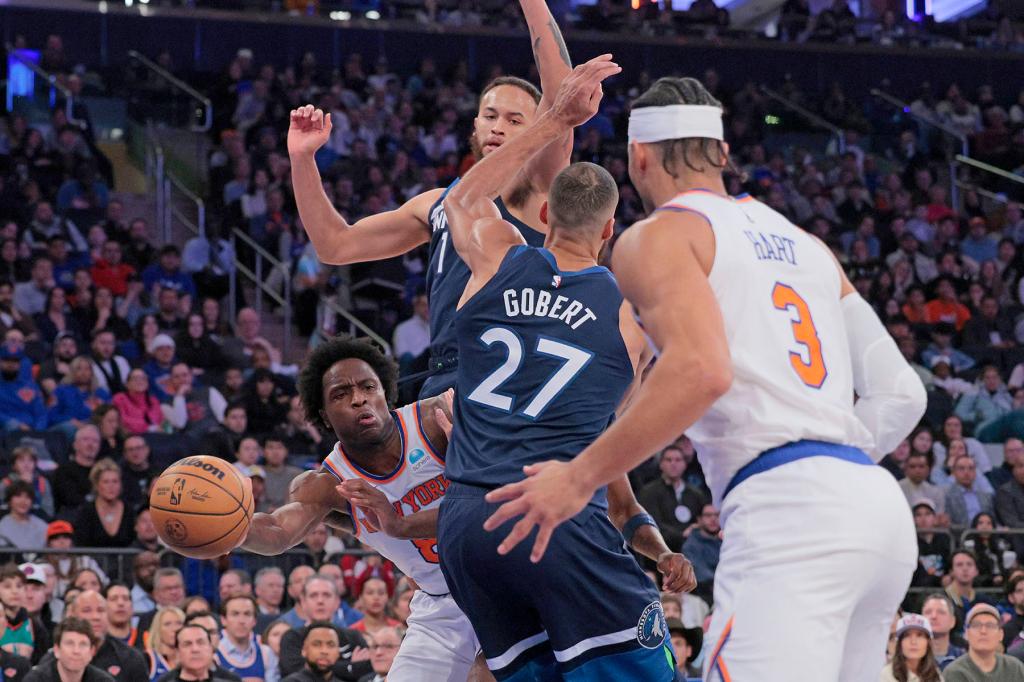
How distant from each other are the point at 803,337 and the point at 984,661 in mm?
7194

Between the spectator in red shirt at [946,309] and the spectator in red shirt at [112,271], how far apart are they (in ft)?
32.8

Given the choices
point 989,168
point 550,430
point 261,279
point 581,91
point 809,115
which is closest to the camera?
point 550,430

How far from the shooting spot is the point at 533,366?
4.38 metres

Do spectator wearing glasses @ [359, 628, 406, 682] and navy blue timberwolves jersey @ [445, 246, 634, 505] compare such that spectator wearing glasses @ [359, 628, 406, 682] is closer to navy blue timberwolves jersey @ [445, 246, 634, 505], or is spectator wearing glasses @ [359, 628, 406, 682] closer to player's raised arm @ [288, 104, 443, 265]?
player's raised arm @ [288, 104, 443, 265]

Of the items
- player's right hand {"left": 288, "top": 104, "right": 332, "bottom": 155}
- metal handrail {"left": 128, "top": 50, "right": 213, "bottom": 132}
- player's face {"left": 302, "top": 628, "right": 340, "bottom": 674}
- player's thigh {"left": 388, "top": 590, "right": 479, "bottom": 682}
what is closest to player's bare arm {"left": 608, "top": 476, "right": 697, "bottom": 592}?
player's thigh {"left": 388, "top": 590, "right": 479, "bottom": 682}

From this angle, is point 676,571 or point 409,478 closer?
point 676,571

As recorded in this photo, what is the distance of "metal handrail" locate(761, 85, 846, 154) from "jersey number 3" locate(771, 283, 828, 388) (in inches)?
817

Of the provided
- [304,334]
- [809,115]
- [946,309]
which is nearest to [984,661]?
[946,309]

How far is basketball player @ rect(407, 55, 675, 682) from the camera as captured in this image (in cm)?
427

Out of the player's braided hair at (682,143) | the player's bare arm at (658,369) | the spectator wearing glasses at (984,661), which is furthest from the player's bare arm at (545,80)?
the spectator wearing glasses at (984,661)

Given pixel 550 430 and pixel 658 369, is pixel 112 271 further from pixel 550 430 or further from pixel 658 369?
pixel 658 369

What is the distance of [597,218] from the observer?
4551 mm

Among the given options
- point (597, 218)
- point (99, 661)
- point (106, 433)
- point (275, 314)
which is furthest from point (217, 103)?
point (597, 218)

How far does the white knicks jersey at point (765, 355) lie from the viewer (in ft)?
11.8
